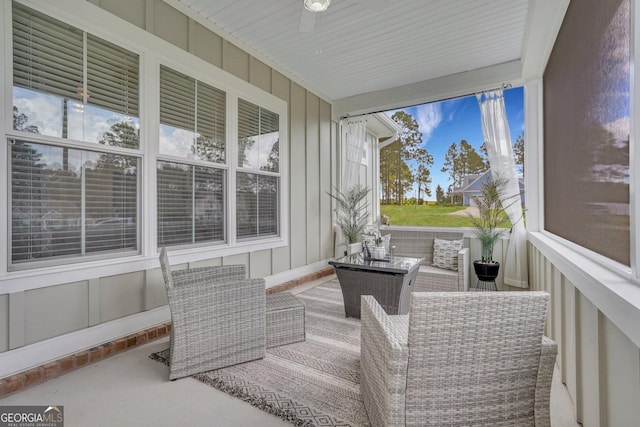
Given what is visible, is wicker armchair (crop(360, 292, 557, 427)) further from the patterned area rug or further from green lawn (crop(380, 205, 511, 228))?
green lawn (crop(380, 205, 511, 228))

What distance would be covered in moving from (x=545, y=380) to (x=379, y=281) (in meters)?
1.71

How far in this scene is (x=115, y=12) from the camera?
2477mm

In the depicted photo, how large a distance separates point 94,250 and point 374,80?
4300mm

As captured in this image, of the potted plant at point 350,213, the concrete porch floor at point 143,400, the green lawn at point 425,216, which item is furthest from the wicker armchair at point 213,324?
the green lawn at point 425,216

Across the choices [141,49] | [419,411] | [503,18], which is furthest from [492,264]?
[141,49]

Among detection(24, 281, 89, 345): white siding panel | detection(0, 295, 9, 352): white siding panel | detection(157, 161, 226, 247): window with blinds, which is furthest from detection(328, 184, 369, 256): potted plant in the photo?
detection(0, 295, 9, 352): white siding panel

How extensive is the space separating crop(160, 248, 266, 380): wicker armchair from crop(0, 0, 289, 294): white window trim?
0.68 m

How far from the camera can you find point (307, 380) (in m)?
2.03

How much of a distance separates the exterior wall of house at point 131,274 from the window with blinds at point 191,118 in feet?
1.02

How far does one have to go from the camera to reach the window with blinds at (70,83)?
6.69 ft

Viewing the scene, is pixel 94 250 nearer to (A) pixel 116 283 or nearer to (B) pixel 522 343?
(A) pixel 116 283

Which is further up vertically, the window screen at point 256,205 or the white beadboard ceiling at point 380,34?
the white beadboard ceiling at point 380,34

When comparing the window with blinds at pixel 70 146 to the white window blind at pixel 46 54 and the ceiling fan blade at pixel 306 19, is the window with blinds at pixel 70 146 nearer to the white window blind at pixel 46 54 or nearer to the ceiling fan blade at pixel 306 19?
the white window blind at pixel 46 54

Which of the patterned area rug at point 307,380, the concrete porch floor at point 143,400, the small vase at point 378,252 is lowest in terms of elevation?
the concrete porch floor at point 143,400
